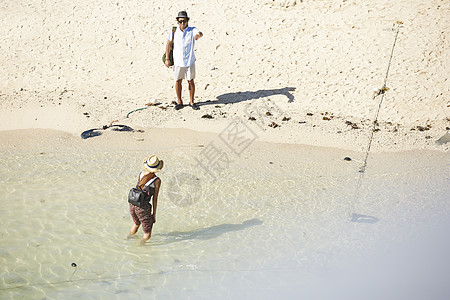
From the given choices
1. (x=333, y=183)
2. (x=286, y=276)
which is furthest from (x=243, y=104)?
(x=286, y=276)

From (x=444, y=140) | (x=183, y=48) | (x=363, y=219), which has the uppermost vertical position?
(x=183, y=48)

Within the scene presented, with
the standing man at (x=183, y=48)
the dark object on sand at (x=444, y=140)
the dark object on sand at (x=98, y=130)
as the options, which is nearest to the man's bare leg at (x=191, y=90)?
the standing man at (x=183, y=48)

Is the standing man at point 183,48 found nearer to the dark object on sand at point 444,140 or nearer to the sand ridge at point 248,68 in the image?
the sand ridge at point 248,68

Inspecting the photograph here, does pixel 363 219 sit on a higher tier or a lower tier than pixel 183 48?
lower

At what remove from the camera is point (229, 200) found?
6387 millimetres

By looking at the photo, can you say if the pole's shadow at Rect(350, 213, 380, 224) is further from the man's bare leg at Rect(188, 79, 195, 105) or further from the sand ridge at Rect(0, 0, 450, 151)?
the man's bare leg at Rect(188, 79, 195, 105)

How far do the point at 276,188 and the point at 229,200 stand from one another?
2.86ft

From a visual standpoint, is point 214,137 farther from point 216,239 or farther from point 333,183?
point 216,239

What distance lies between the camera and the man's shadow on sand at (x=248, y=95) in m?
10.1

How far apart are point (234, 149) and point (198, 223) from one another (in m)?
2.56

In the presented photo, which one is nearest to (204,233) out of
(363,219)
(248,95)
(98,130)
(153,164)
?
(153,164)

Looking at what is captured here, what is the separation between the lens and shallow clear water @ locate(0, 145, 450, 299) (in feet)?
15.7

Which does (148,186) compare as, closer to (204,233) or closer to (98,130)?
(204,233)

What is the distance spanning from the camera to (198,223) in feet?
19.2
